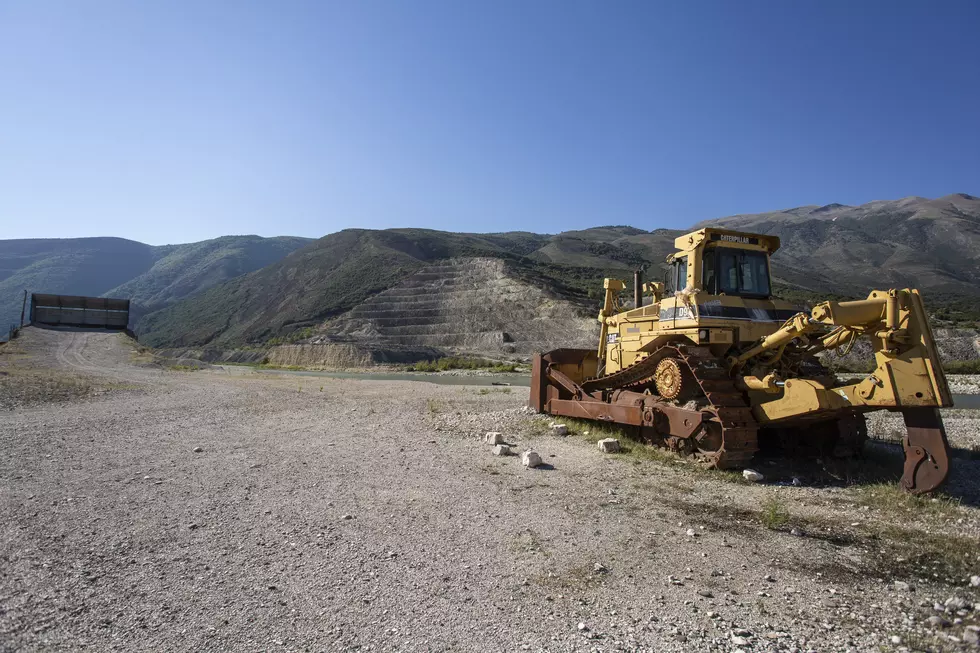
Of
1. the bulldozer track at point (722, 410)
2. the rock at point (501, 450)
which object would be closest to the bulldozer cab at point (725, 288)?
the bulldozer track at point (722, 410)

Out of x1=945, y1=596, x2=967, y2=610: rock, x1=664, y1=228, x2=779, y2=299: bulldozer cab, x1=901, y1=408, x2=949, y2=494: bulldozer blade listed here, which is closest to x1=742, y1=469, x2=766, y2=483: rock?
x1=901, y1=408, x2=949, y2=494: bulldozer blade

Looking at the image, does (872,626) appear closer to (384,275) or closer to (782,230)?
(384,275)

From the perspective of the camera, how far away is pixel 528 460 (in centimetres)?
761

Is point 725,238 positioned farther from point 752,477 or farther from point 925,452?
point 925,452

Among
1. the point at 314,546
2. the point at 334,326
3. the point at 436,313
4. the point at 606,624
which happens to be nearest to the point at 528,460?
the point at 314,546

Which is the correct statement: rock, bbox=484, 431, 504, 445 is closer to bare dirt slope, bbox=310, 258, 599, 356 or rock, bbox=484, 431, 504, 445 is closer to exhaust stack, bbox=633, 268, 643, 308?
exhaust stack, bbox=633, 268, 643, 308

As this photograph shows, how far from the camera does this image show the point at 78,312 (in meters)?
45.4

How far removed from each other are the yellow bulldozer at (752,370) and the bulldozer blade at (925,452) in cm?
1

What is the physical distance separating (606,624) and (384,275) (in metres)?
73.2

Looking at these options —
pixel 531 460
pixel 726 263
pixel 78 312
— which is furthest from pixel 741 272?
pixel 78 312

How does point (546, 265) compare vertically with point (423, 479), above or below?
above

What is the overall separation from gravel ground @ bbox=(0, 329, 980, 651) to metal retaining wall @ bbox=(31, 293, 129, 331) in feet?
145

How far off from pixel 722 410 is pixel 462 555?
4079mm

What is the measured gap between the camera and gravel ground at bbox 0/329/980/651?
3.29 metres
